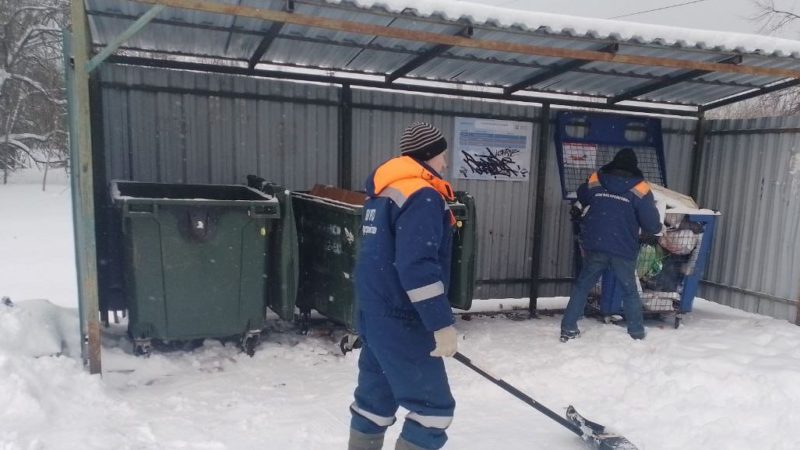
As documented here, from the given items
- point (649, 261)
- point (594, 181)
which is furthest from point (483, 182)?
point (649, 261)

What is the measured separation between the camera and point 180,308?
399 centimetres

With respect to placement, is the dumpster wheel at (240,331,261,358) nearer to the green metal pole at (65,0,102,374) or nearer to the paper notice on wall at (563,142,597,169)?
the green metal pole at (65,0,102,374)

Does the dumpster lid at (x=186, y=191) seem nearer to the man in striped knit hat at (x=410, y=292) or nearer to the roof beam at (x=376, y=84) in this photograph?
the roof beam at (x=376, y=84)

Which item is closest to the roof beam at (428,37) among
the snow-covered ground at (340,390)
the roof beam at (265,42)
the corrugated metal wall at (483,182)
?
the roof beam at (265,42)

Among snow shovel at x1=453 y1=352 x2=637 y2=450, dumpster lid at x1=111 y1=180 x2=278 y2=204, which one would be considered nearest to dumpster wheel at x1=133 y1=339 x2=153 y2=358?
dumpster lid at x1=111 y1=180 x2=278 y2=204

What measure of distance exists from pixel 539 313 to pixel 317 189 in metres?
2.88

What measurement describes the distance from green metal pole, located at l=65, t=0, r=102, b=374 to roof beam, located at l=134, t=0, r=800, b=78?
0.51m

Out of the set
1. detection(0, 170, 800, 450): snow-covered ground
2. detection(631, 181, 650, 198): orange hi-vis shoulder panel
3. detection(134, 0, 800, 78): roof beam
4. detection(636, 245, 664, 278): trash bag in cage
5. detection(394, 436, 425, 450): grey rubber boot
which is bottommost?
detection(0, 170, 800, 450): snow-covered ground

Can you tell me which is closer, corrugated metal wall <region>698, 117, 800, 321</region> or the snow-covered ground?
the snow-covered ground

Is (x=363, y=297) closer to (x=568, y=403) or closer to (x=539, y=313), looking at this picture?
(x=568, y=403)

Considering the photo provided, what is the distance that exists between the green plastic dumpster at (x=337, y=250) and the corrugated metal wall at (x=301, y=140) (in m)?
0.69

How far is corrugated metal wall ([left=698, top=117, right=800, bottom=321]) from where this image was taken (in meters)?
5.41

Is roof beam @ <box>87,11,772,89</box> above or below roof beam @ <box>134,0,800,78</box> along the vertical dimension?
above

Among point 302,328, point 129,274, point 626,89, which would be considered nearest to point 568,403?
point 302,328
